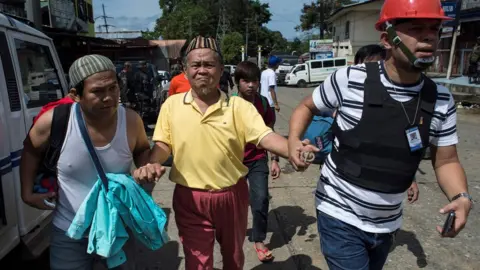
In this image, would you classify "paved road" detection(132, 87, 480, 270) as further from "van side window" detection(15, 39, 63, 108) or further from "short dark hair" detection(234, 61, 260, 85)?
"van side window" detection(15, 39, 63, 108)

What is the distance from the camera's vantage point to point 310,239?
4172 millimetres

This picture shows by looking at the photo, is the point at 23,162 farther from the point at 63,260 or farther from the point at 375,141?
the point at 375,141

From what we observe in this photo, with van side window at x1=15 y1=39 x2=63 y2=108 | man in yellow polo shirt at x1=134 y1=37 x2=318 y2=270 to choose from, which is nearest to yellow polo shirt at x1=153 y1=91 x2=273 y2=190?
man in yellow polo shirt at x1=134 y1=37 x2=318 y2=270

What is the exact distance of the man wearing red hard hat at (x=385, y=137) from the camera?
187 centimetres

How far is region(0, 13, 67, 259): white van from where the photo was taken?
281 cm

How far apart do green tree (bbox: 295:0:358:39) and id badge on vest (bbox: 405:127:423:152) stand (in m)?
58.0

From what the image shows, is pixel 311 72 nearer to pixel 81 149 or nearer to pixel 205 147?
pixel 205 147

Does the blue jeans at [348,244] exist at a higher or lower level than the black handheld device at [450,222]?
lower

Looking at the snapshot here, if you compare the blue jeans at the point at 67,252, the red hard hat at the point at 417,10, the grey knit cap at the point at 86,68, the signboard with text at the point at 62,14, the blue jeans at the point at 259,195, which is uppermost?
the signboard with text at the point at 62,14

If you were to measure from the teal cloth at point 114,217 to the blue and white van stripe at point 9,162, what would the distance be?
40.3 inches

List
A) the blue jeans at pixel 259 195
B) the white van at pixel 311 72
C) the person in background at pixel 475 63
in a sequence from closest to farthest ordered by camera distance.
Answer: the blue jeans at pixel 259 195 → the person in background at pixel 475 63 → the white van at pixel 311 72

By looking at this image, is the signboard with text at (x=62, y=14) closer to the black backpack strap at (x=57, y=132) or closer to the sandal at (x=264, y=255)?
the sandal at (x=264, y=255)

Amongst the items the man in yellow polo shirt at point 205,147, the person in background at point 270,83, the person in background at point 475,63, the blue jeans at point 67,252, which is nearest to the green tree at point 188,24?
the person in background at point 475,63

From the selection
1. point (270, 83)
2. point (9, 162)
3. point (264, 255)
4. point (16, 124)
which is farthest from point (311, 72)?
point (9, 162)
